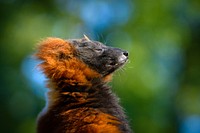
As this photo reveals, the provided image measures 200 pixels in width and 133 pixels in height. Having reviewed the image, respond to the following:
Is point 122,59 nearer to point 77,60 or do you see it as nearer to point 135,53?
point 77,60

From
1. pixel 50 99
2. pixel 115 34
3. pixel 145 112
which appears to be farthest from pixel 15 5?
pixel 50 99

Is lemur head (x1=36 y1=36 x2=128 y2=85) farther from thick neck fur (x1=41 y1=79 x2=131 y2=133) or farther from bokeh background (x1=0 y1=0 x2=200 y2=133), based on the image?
bokeh background (x1=0 y1=0 x2=200 y2=133)

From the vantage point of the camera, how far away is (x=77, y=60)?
4.33 meters

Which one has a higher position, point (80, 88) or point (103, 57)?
point (103, 57)

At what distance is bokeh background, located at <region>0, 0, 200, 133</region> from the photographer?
9406 mm

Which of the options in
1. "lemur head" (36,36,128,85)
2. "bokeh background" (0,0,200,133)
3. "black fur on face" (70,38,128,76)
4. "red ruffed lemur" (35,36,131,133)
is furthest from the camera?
"bokeh background" (0,0,200,133)

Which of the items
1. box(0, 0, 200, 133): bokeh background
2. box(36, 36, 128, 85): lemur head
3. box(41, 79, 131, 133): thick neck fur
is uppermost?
box(0, 0, 200, 133): bokeh background

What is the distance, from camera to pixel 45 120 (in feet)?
13.4

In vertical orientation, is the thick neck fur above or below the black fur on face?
below

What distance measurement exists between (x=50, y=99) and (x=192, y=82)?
299 inches

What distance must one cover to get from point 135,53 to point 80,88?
→ 216 inches

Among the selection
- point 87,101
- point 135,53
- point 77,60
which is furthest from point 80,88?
point 135,53

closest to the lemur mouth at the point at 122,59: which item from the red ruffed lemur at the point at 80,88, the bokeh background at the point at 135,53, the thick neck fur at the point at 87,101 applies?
the red ruffed lemur at the point at 80,88

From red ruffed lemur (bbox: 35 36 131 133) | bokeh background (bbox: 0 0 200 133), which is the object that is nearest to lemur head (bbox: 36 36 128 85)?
red ruffed lemur (bbox: 35 36 131 133)
